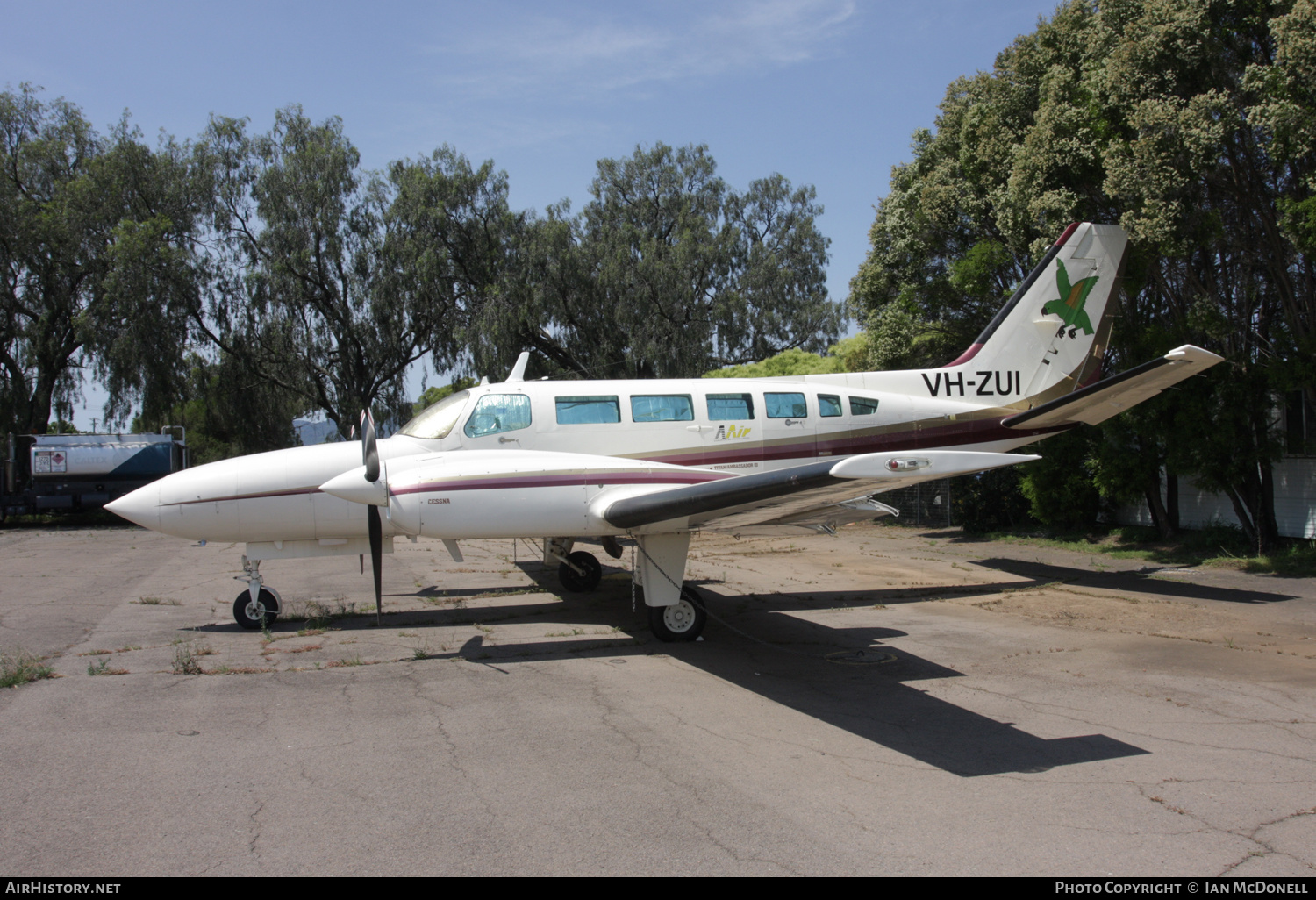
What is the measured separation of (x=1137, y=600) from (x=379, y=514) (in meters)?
10.1

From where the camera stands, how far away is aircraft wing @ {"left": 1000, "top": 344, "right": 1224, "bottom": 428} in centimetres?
951

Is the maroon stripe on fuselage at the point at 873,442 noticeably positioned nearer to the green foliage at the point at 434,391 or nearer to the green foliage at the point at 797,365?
the green foliage at the point at 797,365

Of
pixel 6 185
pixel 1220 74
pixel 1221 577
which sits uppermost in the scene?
pixel 6 185

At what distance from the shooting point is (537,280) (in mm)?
36594

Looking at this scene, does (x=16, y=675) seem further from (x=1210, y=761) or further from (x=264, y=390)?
(x=264, y=390)

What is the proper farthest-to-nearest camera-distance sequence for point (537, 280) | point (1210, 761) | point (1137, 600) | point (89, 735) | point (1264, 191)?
point (537, 280), point (1264, 191), point (1137, 600), point (89, 735), point (1210, 761)

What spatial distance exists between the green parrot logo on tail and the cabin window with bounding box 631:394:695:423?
→ 20.9 feet

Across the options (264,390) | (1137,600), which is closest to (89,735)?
(1137,600)

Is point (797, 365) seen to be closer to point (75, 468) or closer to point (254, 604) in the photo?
point (254, 604)

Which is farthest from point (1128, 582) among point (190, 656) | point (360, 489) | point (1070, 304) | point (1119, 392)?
point (190, 656)

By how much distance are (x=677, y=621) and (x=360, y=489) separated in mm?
3748

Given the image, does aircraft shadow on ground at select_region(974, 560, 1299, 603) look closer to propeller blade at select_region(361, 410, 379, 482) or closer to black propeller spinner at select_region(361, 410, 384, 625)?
black propeller spinner at select_region(361, 410, 384, 625)

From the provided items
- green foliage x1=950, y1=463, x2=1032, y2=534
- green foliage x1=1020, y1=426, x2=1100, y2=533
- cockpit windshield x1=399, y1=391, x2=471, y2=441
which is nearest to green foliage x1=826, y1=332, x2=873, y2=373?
green foliage x1=950, y1=463, x2=1032, y2=534

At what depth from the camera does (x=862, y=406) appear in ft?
37.3
